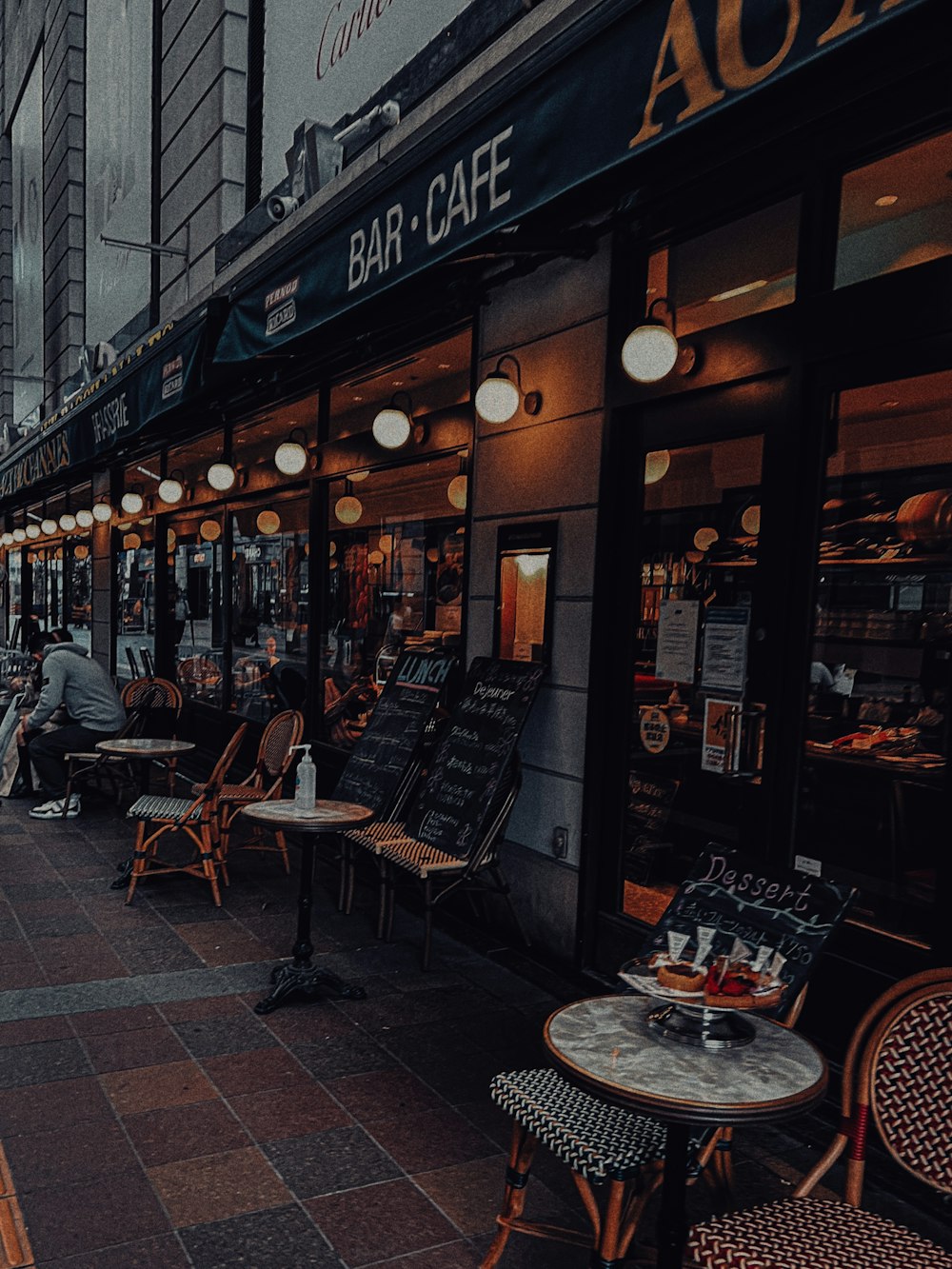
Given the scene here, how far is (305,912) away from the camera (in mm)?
4809

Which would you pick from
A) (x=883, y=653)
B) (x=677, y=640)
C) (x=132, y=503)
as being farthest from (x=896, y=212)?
(x=132, y=503)

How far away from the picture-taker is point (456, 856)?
17.0 feet

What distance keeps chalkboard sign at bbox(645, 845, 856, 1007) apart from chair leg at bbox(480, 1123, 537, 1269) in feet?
2.18

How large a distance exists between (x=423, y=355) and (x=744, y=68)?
418 cm

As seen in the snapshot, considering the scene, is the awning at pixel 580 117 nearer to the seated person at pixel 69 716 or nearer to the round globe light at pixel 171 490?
the seated person at pixel 69 716

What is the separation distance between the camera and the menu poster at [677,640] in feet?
15.2

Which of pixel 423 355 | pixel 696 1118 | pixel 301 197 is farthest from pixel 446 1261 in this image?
pixel 301 197

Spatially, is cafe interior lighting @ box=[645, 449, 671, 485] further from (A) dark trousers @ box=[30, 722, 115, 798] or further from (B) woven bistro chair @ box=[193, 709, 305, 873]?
(A) dark trousers @ box=[30, 722, 115, 798]

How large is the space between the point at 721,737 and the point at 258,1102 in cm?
239

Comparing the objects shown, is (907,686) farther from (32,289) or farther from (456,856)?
(32,289)

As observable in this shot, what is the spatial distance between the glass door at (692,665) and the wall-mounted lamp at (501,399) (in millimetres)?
910

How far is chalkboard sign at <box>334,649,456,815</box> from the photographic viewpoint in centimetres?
601

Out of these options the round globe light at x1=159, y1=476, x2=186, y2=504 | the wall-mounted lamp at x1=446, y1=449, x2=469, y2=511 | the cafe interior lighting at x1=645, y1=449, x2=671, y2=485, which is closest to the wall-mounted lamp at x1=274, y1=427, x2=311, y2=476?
the wall-mounted lamp at x1=446, y1=449, x2=469, y2=511

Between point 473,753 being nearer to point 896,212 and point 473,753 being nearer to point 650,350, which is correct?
point 650,350
